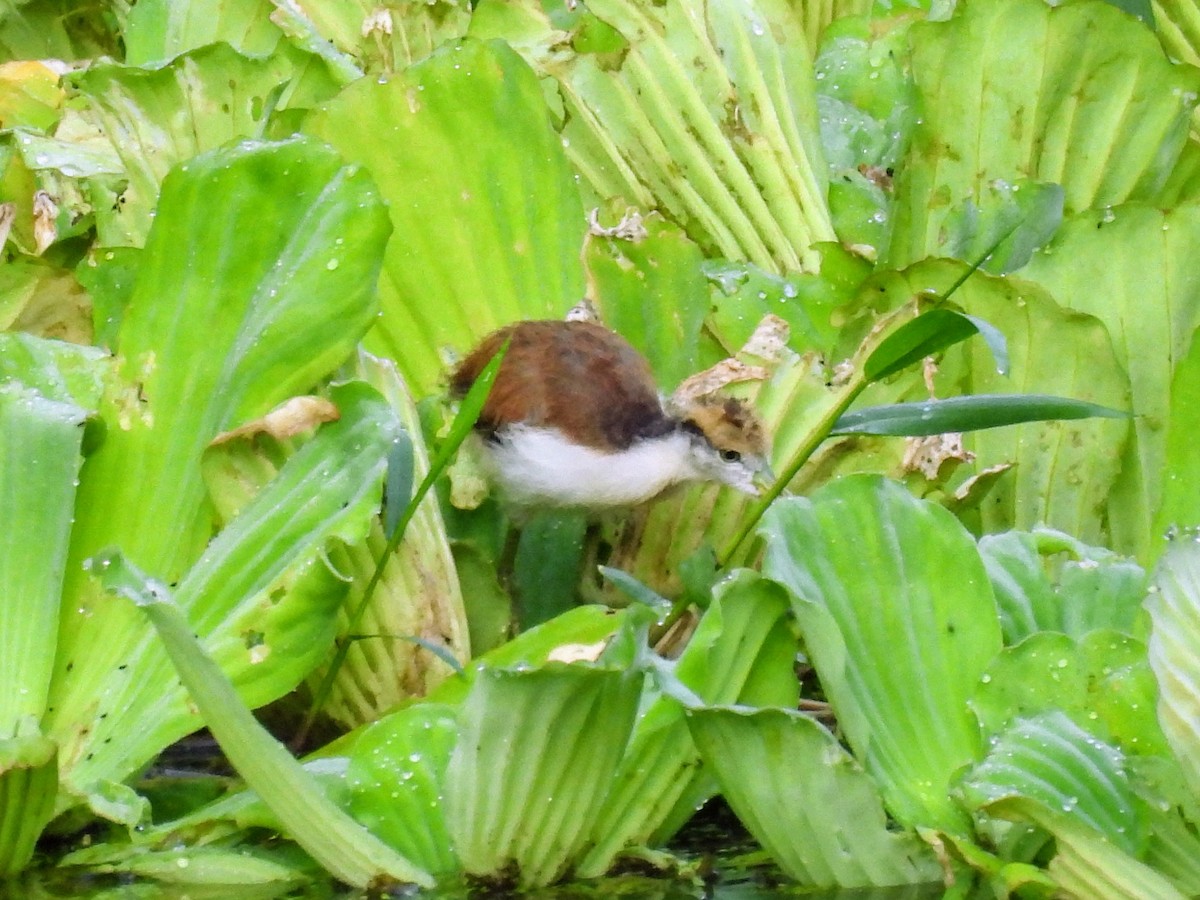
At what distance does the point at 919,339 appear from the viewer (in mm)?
1643

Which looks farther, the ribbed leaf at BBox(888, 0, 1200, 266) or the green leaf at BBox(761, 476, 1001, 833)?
the ribbed leaf at BBox(888, 0, 1200, 266)

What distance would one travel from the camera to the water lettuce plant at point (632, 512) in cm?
144

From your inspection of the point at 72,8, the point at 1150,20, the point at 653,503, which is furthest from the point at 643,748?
the point at 72,8

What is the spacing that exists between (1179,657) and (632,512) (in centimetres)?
118

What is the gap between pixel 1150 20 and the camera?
260 cm

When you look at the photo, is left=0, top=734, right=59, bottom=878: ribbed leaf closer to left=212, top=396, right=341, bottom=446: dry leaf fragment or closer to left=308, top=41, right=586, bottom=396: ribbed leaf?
left=212, top=396, right=341, bottom=446: dry leaf fragment

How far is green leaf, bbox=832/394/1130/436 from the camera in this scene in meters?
Result: 1.64

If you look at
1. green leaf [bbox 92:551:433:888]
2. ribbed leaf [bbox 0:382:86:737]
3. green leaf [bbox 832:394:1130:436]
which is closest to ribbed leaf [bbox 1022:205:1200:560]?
green leaf [bbox 832:394:1130:436]

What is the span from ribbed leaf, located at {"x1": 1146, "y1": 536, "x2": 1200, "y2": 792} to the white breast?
3.78ft

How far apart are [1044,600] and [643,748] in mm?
429

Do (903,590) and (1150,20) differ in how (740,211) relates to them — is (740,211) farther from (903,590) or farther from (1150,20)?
(903,590)

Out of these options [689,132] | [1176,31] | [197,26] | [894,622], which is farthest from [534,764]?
[1176,31]

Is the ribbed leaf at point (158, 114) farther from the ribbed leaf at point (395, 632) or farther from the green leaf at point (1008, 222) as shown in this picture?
the green leaf at point (1008, 222)

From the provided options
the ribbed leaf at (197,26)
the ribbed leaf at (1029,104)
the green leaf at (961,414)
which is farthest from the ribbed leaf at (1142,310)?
the ribbed leaf at (197,26)
